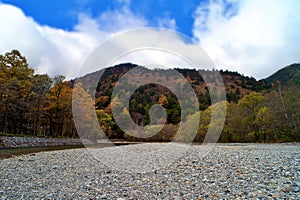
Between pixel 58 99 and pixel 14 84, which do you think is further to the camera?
pixel 58 99

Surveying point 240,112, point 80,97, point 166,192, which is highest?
point 80,97

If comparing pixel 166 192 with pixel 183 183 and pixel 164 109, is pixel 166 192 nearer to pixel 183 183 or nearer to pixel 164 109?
pixel 183 183

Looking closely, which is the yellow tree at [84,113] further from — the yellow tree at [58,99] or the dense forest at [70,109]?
the yellow tree at [58,99]

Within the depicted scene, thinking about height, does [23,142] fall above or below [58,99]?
below

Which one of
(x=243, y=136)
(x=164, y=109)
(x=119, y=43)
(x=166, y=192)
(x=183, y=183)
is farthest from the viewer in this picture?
(x=164, y=109)

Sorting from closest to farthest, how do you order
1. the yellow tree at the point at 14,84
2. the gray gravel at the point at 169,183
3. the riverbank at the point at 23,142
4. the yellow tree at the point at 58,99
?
the gray gravel at the point at 169,183
the riverbank at the point at 23,142
the yellow tree at the point at 14,84
the yellow tree at the point at 58,99

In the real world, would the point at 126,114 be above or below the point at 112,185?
above

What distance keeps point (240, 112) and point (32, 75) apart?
32347mm

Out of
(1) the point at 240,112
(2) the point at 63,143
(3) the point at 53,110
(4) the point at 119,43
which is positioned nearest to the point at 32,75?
(3) the point at 53,110

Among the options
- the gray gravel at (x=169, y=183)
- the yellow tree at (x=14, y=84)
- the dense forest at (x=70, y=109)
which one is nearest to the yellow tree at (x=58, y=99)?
the dense forest at (x=70, y=109)

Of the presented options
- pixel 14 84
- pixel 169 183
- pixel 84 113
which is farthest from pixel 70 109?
pixel 169 183

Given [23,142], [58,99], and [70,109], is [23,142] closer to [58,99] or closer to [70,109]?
[58,99]

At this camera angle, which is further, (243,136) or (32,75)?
(243,136)

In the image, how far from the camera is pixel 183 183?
694 cm
